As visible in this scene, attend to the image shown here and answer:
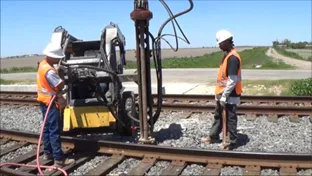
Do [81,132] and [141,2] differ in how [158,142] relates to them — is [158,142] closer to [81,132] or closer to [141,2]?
[81,132]

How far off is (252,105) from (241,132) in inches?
92.3

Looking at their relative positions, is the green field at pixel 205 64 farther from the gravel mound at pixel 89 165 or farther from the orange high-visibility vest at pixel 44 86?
the orange high-visibility vest at pixel 44 86

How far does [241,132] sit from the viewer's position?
7668 millimetres

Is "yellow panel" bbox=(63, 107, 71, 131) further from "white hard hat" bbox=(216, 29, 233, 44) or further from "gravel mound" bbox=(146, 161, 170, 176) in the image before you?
"white hard hat" bbox=(216, 29, 233, 44)

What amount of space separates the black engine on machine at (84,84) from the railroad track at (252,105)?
3001mm

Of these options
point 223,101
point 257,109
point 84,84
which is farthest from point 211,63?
point 223,101

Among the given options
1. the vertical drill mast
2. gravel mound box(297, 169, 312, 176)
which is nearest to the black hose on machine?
the vertical drill mast

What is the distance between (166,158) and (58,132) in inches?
67.0

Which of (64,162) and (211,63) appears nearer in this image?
(64,162)

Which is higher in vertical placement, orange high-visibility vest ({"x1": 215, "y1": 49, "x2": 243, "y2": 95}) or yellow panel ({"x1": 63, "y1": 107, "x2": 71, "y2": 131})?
orange high-visibility vest ({"x1": 215, "y1": 49, "x2": 243, "y2": 95})

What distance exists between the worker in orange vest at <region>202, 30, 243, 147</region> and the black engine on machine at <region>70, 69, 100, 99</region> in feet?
7.17

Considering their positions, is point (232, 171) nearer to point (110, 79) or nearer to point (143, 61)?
point (143, 61)

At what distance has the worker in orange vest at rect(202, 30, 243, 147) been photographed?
6340mm

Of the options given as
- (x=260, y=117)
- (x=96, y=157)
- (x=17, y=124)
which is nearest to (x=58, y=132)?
(x=96, y=157)
